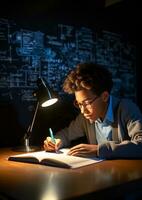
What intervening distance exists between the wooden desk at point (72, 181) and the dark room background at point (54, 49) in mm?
671

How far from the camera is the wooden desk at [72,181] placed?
1.05 meters

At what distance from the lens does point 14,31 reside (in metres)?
2.11

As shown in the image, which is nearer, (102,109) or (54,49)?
(102,109)

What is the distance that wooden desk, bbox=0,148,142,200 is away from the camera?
1049mm

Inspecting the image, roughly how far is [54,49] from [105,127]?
737mm

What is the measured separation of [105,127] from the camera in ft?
6.50

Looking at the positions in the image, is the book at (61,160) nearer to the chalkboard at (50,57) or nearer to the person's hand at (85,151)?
the person's hand at (85,151)

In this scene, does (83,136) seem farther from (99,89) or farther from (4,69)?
(4,69)

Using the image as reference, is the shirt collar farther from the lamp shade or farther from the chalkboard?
the chalkboard

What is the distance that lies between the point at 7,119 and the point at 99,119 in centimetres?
63

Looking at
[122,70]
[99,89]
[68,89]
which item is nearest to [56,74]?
[68,89]

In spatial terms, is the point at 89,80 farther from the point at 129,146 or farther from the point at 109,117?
the point at 129,146

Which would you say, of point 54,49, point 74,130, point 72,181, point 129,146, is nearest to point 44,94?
point 74,130

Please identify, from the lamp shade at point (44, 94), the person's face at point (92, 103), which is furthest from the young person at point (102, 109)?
the lamp shade at point (44, 94)
